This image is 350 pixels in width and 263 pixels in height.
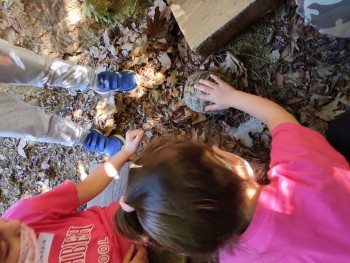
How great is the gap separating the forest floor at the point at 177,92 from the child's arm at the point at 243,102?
30 cm

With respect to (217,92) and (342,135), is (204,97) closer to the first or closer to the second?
(217,92)

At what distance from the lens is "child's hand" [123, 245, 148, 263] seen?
2168mm

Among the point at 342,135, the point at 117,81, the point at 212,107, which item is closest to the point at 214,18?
the point at 212,107

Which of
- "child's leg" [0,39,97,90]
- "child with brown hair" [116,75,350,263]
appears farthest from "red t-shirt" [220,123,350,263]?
"child's leg" [0,39,97,90]

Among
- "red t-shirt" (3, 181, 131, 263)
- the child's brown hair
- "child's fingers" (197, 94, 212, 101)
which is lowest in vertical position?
"red t-shirt" (3, 181, 131, 263)

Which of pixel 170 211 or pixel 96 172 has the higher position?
pixel 170 211

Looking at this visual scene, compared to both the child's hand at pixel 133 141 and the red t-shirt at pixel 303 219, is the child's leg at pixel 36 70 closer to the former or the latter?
the child's hand at pixel 133 141

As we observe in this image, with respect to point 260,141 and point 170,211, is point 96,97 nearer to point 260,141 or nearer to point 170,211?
point 260,141

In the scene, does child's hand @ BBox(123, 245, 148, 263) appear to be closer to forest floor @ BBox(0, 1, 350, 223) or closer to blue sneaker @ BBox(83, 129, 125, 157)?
forest floor @ BBox(0, 1, 350, 223)

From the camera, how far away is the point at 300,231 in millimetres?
1442

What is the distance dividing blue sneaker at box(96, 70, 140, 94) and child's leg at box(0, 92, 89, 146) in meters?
0.47

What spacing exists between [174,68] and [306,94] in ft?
3.86

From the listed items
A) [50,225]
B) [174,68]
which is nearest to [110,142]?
[174,68]

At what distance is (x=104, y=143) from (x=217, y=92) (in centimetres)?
131
